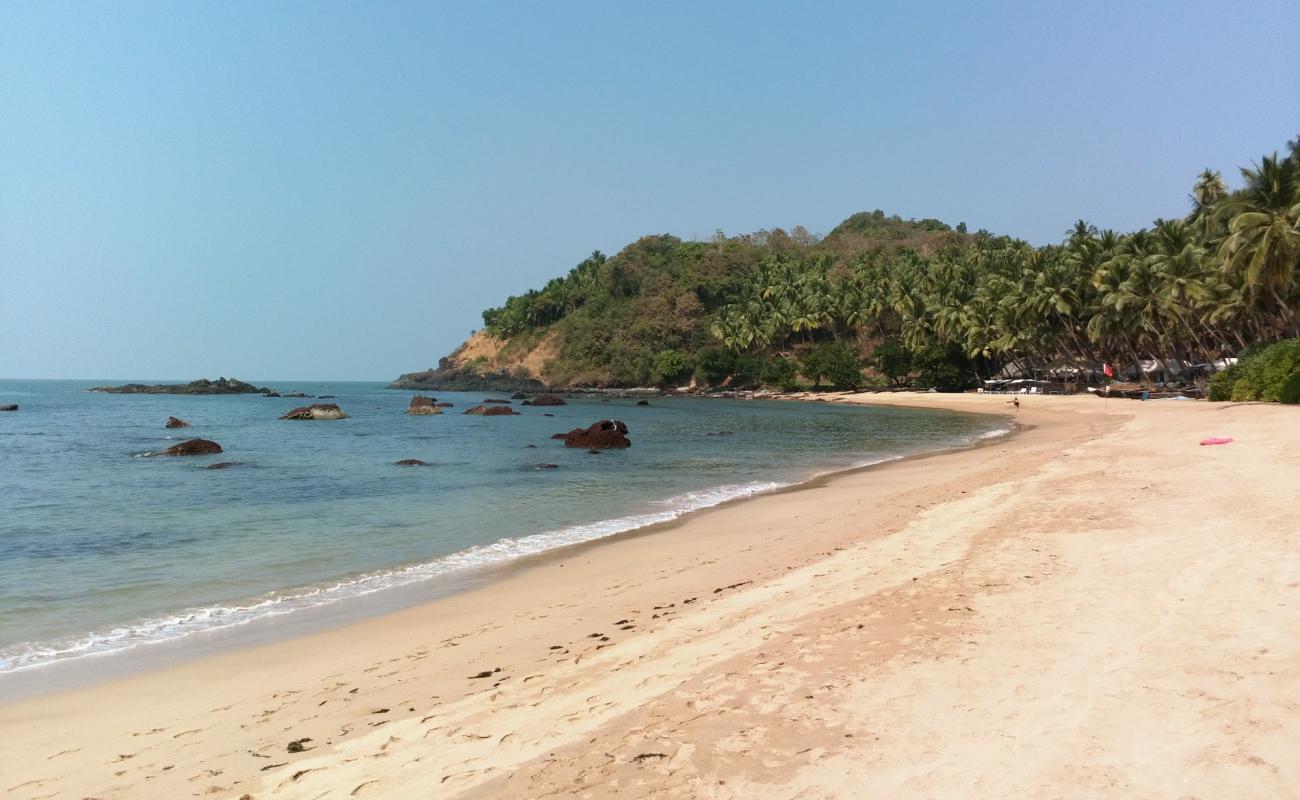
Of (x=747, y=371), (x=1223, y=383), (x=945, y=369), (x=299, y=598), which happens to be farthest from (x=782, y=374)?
(x=299, y=598)

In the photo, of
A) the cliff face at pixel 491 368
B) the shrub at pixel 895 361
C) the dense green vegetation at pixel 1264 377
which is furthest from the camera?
the cliff face at pixel 491 368

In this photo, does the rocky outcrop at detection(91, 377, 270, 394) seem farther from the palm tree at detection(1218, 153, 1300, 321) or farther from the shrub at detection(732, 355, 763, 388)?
the palm tree at detection(1218, 153, 1300, 321)

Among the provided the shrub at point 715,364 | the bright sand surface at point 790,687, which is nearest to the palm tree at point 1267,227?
the bright sand surface at point 790,687

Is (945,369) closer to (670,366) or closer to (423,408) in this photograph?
(670,366)

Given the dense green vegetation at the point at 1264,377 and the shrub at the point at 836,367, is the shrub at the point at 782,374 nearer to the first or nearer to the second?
the shrub at the point at 836,367

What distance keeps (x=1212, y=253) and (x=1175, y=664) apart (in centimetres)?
5667

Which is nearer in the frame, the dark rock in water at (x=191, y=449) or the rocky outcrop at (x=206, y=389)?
the dark rock in water at (x=191, y=449)

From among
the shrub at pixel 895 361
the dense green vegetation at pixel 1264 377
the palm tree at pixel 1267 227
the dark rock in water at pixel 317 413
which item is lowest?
the dark rock in water at pixel 317 413

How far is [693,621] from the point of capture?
878 cm

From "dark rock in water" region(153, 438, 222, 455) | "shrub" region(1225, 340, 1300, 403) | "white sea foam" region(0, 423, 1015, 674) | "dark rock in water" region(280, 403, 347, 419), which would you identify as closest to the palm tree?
"shrub" region(1225, 340, 1300, 403)

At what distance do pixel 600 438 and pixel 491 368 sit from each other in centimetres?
11655

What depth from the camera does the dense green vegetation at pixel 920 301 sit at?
160ft

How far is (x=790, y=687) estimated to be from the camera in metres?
6.07

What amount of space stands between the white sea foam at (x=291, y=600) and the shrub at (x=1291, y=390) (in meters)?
33.1
